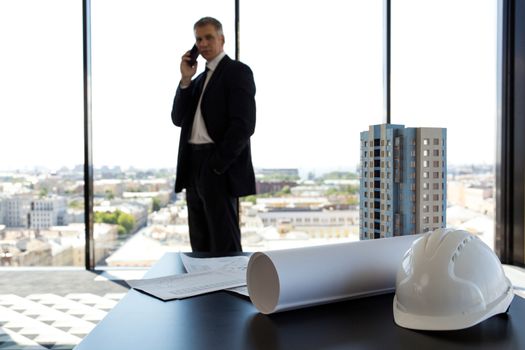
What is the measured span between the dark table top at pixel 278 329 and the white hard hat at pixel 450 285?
2 cm

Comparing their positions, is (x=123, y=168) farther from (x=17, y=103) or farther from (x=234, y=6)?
(x=234, y=6)

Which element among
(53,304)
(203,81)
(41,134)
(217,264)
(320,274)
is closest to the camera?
(320,274)

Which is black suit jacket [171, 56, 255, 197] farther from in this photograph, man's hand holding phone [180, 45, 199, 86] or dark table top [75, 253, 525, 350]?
dark table top [75, 253, 525, 350]

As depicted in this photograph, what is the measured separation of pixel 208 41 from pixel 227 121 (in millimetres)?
402

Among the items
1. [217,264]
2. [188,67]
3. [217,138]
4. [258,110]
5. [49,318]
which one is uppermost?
[188,67]

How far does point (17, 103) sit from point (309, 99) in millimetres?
1898

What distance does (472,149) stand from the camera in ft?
11.8

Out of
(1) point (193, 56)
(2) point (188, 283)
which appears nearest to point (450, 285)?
(2) point (188, 283)

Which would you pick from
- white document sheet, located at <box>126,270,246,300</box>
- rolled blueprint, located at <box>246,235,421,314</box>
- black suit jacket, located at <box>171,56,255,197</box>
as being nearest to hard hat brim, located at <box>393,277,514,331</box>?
rolled blueprint, located at <box>246,235,421,314</box>

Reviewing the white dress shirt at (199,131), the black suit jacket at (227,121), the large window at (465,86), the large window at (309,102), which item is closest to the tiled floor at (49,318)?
the black suit jacket at (227,121)

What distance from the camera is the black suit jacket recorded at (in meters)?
2.43

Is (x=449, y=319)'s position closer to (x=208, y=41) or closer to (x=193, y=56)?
(x=208, y=41)

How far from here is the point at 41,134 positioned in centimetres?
341

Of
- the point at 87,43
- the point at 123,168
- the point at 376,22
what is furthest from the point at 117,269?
the point at 376,22
